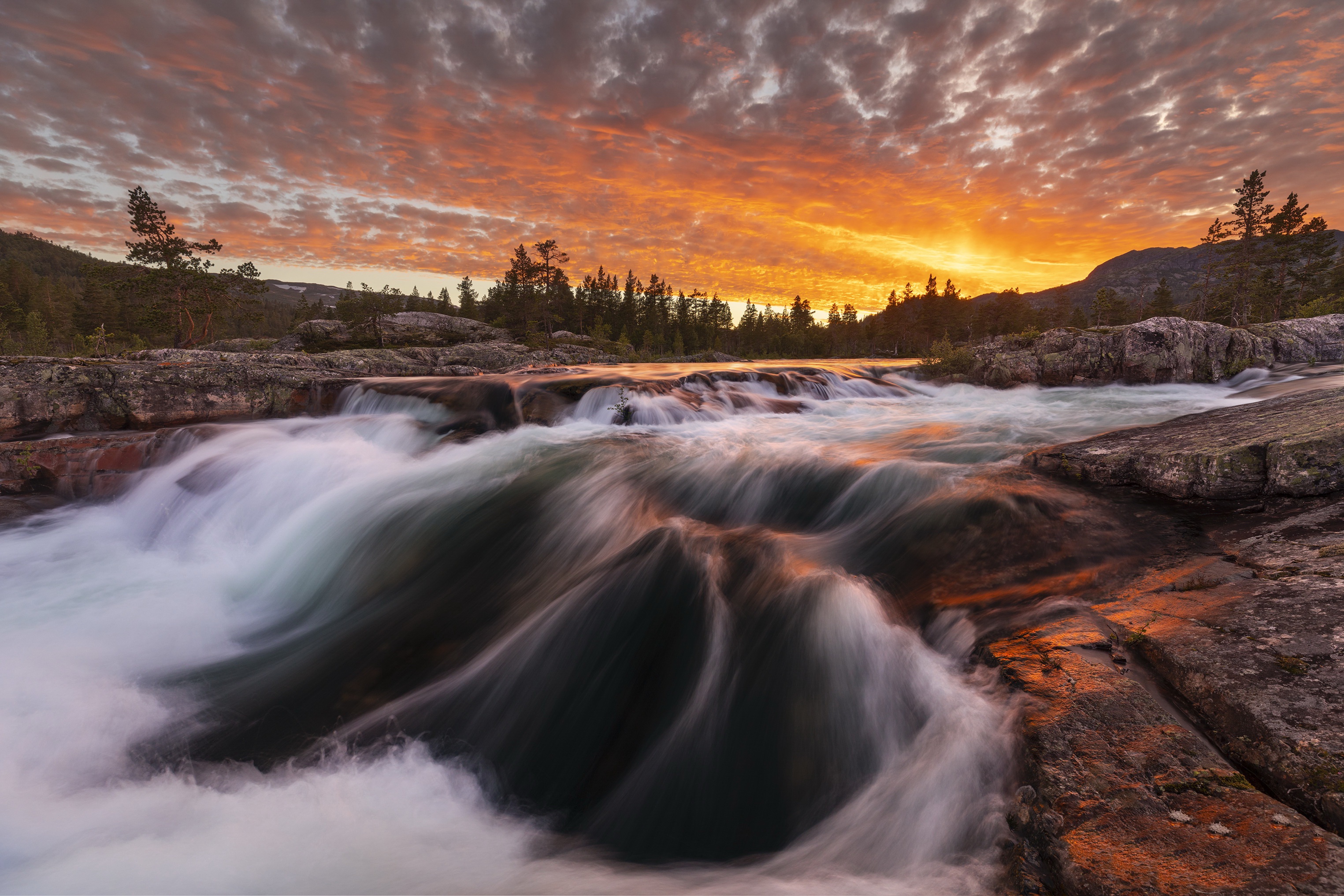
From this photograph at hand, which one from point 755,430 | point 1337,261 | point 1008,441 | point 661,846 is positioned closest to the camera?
point 661,846

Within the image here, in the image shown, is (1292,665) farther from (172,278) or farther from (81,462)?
(172,278)

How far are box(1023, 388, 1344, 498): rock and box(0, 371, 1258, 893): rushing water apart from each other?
20.4 inches

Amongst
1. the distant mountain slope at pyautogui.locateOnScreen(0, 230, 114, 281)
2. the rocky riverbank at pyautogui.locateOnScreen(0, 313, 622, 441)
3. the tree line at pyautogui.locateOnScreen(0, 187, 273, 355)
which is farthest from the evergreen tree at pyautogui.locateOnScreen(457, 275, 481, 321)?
the distant mountain slope at pyautogui.locateOnScreen(0, 230, 114, 281)

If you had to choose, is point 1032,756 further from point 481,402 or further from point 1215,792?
point 481,402

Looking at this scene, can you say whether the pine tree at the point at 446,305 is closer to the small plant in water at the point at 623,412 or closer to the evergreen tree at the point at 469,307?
the evergreen tree at the point at 469,307

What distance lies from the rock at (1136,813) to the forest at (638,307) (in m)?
19.2

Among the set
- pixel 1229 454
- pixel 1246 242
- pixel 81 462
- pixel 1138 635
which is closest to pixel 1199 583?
pixel 1138 635

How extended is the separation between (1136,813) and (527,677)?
3755 mm

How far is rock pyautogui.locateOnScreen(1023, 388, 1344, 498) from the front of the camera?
383 cm

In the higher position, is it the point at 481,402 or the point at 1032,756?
the point at 481,402

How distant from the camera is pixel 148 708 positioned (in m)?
3.77

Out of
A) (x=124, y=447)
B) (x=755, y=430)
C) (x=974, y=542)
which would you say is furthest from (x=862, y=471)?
(x=124, y=447)

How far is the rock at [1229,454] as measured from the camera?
12.6 feet

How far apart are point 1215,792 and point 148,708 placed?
6369mm
